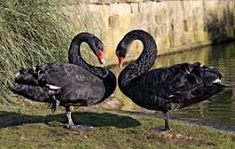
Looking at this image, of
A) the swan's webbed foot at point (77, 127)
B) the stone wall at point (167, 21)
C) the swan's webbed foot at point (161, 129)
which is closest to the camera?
the swan's webbed foot at point (77, 127)

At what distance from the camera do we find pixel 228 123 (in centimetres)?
1183

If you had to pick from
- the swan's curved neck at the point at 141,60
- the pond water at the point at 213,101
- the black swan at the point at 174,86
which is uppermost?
the swan's curved neck at the point at 141,60

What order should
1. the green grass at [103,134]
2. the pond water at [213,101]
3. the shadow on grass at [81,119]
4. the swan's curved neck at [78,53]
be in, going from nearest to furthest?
the green grass at [103,134]
the swan's curved neck at [78,53]
the shadow on grass at [81,119]
the pond water at [213,101]

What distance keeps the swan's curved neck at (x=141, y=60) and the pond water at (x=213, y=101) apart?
198 centimetres

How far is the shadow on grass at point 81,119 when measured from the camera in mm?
9313

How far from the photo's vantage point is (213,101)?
1471 centimetres

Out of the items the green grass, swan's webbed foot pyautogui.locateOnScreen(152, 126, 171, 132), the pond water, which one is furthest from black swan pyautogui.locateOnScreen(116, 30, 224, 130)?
the pond water

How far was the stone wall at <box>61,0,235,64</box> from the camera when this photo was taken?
2290 centimetres

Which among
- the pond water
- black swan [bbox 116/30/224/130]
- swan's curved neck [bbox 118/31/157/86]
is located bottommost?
the pond water

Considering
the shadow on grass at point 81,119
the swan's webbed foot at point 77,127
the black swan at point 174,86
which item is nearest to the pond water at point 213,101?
the shadow on grass at point 81,119

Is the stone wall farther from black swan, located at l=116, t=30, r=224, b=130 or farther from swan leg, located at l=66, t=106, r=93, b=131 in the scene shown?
black swan, located at l=116, t=30, r=224, b=130

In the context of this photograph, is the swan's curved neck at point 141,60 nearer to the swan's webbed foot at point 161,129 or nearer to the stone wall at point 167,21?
the swan's webbed foot at point 161,129

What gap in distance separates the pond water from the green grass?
4.81 feet

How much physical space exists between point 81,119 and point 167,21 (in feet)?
59.2
